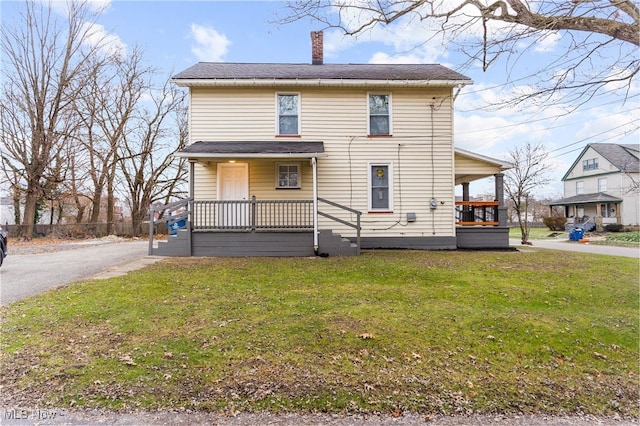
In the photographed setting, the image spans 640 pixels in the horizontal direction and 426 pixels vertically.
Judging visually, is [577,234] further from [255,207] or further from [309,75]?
[255,207]

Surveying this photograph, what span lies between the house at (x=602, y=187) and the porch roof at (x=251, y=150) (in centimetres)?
2844

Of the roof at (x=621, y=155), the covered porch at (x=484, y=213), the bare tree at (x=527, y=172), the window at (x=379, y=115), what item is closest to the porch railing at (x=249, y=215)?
the window at (x=379, y=115)

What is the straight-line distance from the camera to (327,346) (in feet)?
12.4

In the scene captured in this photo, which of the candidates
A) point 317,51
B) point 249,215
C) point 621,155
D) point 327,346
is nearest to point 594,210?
point 621,155

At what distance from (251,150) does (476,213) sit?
28.2 feet

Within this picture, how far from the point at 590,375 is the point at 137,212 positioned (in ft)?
85.2

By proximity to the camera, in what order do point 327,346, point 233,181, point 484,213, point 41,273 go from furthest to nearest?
1. point 484,213
2. point 233,181
3. point 41,273
4. point 327,346

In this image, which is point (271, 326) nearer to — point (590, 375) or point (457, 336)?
point (457, 336)

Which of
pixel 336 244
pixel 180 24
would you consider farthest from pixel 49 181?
pixel 336 244

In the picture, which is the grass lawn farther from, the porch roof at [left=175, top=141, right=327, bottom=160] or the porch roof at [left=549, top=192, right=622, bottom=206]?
the porch roof at [left=549, top=192, right=622, bottom=206]

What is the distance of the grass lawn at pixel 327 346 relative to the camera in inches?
116

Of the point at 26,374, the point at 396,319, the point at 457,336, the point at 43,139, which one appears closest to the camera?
the point at 26,374

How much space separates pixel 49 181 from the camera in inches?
766

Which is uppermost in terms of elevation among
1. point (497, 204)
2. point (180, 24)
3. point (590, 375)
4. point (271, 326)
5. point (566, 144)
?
point (180, 24)
